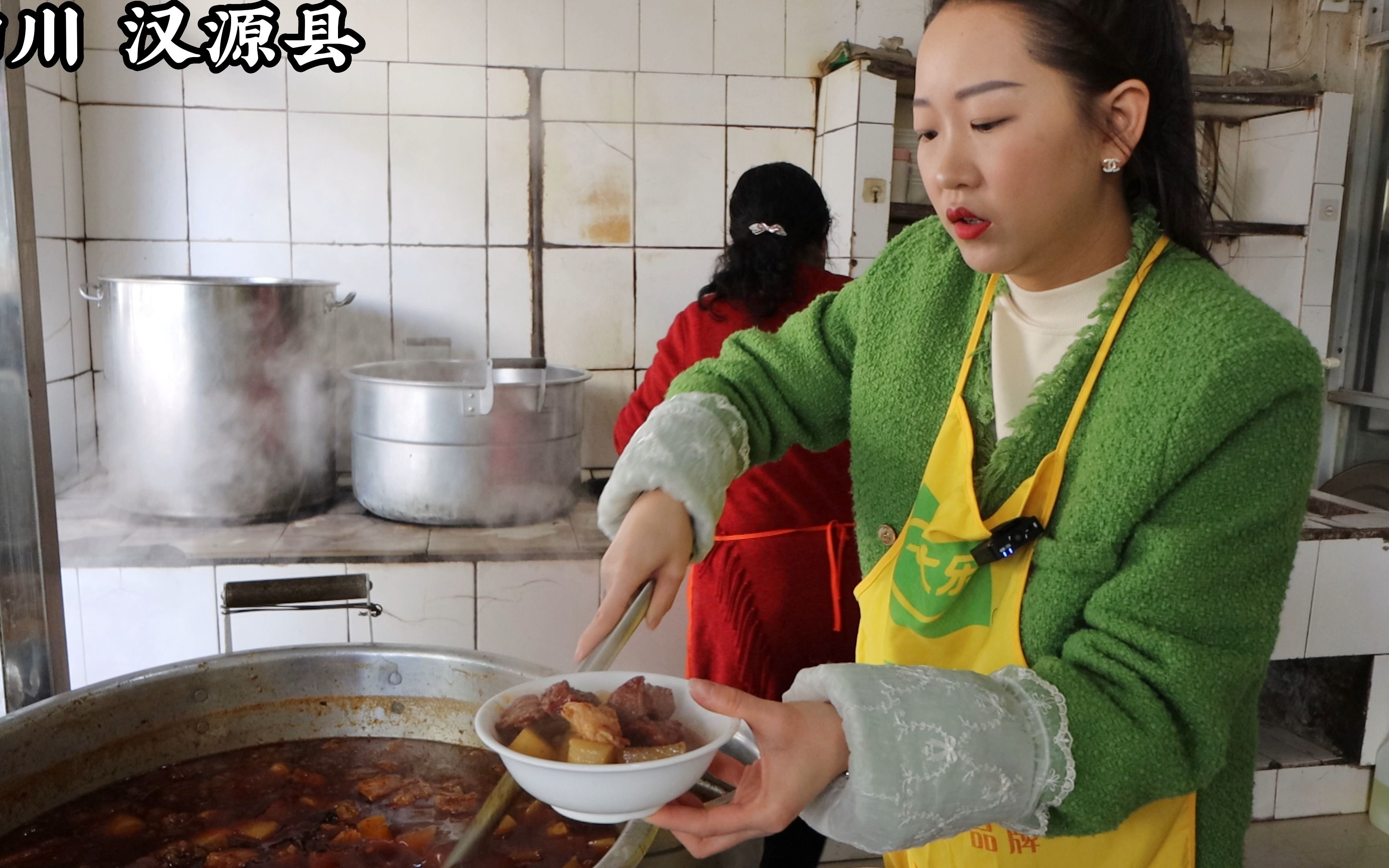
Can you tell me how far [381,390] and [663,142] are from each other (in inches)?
46.3

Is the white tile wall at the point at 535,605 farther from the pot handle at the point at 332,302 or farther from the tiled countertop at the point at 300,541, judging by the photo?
the pot handle at the point at 332,302

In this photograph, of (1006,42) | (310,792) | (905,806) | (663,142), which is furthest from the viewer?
(663,142)

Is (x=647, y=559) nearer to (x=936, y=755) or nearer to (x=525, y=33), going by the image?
(x=936, y=755)

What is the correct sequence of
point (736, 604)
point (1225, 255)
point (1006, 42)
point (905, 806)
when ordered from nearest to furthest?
1. point (905, 806)
2. point (1006, 42)
3. point (736, 604)
4. point (1225, 255)

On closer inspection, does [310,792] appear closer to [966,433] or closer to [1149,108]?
[966,433]

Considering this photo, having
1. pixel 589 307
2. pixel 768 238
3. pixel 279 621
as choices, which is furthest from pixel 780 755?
pixel 589 307

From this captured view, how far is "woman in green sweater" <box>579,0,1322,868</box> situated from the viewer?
2.76 ft

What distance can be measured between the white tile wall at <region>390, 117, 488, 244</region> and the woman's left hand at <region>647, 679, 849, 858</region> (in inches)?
97.5

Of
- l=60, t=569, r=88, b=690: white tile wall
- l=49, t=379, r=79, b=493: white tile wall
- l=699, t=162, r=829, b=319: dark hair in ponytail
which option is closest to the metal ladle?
l=699, t=162, r=829, b=319: dark hair in ponytail

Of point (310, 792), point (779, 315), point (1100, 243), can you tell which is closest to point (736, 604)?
point (779, 315)

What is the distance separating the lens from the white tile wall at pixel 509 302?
3.09 metres

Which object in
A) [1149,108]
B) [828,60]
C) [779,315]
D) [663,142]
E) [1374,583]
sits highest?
[828,60]

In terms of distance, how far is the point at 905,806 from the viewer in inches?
32.1

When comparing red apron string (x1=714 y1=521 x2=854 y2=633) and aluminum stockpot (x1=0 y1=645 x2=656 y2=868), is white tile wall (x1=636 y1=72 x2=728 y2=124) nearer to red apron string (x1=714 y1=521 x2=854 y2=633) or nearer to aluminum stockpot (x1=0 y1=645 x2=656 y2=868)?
red apron string (x1=714 y1=521 x2=854 y2=633)
